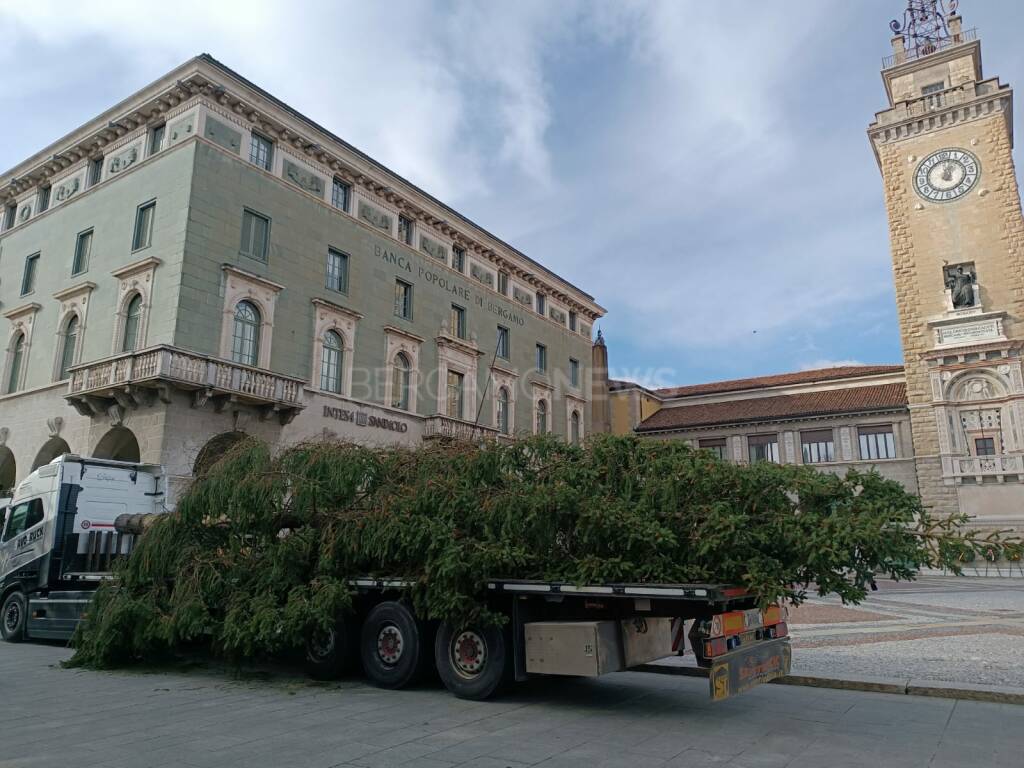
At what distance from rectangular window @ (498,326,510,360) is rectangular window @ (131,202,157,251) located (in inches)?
657

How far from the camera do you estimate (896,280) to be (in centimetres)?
3881

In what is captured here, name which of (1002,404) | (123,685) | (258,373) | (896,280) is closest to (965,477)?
(1002,404)

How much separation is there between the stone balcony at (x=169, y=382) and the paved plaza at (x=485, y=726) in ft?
39.9

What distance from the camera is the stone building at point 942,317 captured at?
35.2 metres

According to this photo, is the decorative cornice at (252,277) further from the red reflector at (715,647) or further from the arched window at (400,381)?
the red reflector at (715,647)

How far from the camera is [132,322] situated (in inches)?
904

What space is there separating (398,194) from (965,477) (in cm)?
2985

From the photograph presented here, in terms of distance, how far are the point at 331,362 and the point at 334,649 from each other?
60.9 feet

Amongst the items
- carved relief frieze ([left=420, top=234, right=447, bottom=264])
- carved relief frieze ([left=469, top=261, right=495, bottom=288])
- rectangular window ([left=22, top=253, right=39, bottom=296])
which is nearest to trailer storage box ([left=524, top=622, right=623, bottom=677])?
carved relief frieze ([left=420, top=234, right=447, bottom=264])

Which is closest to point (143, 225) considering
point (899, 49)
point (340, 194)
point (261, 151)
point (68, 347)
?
point (261, 151)

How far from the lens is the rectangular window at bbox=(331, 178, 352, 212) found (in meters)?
27.8

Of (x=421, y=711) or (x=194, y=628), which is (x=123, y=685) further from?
(x=421, y=711)

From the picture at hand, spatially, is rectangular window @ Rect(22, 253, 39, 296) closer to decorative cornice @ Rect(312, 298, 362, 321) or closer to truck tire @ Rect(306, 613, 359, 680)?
decorative cornice @ Rect(312, 298, 362, 321)

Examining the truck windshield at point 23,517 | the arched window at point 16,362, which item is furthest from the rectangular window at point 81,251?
the truck windshield at point 23,517
